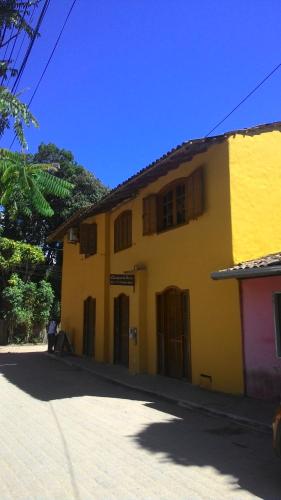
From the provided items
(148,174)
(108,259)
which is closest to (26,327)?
(108,259)

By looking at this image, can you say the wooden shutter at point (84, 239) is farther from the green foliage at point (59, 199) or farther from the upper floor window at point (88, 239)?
the green foliage at point (59, 199)

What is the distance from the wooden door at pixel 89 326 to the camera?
771 inches

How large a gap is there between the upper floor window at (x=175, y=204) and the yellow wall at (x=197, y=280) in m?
0.20

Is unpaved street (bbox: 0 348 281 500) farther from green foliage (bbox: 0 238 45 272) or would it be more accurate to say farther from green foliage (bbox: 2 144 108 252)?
green foliage (bbox: 2 144 108 252)

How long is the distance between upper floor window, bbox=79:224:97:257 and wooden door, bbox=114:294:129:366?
2.99 metres

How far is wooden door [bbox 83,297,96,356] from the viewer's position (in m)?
19.6

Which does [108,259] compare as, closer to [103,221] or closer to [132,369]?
[103,221]

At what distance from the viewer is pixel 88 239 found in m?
19.7

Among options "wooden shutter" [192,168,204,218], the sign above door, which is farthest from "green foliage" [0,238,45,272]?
"wooden shutter" [192,168,204,218]

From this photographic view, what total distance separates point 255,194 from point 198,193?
54.4 inches

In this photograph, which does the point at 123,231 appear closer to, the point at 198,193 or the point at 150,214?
the point at 150,214

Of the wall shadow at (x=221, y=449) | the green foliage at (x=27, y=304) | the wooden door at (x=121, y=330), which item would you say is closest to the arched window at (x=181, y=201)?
the wooden door at (x=121, y=330)

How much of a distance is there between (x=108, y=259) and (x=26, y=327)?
Answer: 12.8 meters

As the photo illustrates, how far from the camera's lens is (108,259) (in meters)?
18.2
